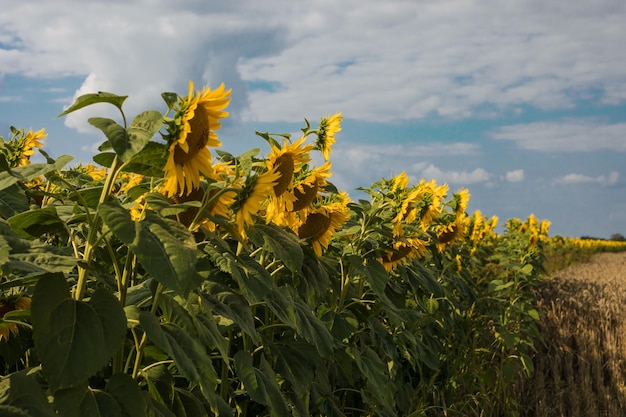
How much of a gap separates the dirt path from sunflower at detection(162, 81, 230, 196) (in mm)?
4435

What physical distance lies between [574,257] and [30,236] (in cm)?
1850

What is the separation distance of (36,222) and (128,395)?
0.45 meters

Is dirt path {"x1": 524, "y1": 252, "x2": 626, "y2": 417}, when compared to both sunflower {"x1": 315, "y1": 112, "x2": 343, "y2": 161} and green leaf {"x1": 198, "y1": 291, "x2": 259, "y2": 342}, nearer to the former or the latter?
sunflower {"x1": 315, "y1": 112, "x2": 343, "y2": 161}

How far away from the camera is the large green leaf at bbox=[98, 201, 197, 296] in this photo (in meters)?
1.41

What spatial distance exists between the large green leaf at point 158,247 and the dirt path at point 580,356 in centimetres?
461

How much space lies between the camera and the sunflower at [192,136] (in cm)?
164

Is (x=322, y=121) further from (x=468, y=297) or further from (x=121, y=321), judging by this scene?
(x=468, y=297)

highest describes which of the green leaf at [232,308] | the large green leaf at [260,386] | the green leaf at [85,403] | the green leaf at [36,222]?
the green leaf at [36,222]

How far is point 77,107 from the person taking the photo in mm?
1537

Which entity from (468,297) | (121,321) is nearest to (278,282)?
(121,321)

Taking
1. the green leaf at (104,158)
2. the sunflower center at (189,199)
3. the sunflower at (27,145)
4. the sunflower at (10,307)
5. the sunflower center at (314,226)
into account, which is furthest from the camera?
the sunflower at (27,145)

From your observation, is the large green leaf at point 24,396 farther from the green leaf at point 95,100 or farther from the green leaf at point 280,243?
the green leaf at point 280,243

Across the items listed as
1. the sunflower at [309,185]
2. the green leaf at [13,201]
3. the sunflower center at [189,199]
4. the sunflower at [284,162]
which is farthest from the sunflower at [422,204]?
the green leaf at [13,201]

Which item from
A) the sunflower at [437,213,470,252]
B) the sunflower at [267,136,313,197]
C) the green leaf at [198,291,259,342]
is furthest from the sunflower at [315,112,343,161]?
the sunflower at [437,213,470,252]
